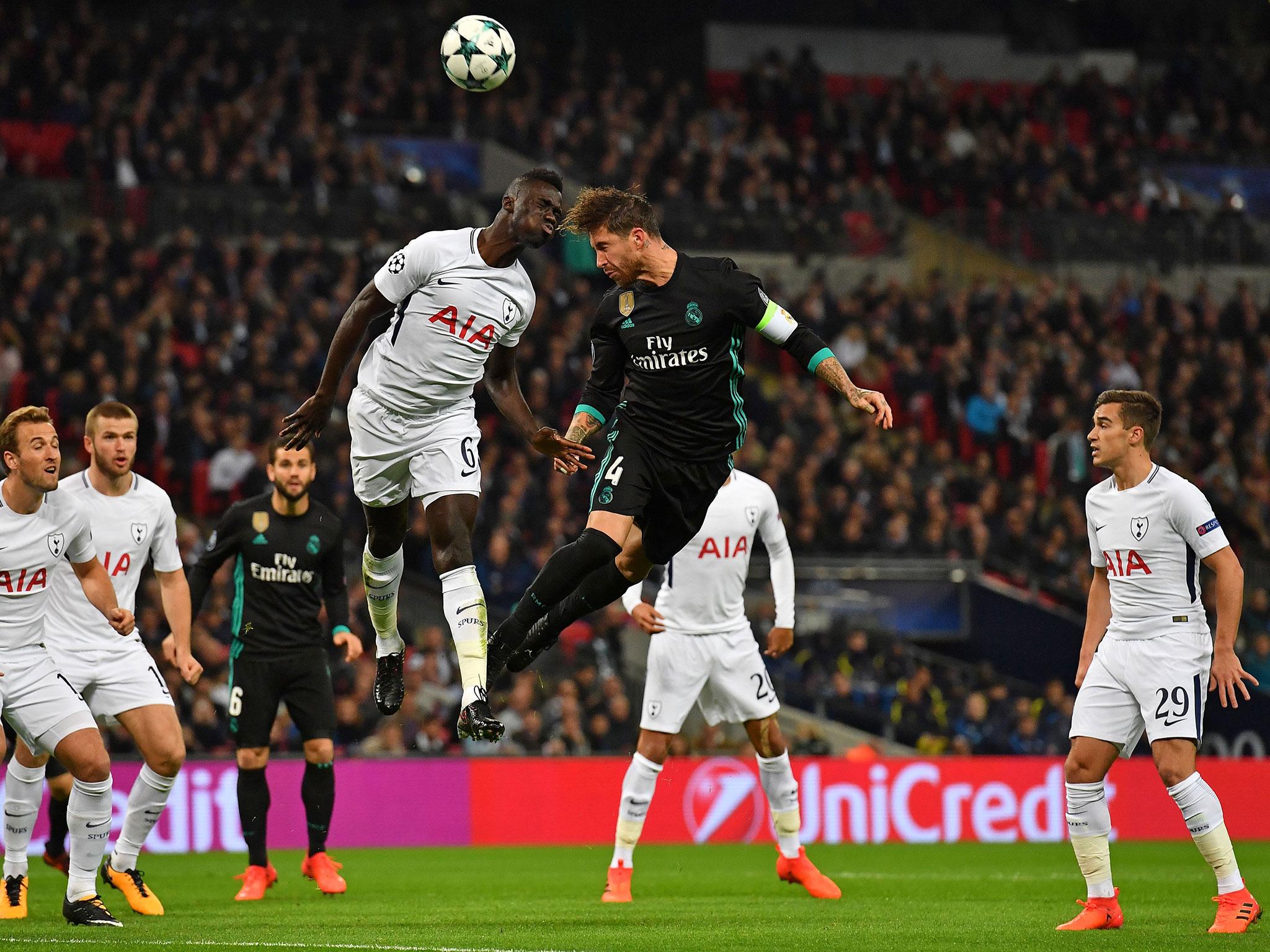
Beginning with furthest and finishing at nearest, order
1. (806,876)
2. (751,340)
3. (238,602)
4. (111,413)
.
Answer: (751,340), (238,602), (806,876), (111,413)

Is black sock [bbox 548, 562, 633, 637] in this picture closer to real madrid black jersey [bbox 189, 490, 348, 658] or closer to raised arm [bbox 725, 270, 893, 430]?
raised arm [bbox 725, 270, 893, 430]


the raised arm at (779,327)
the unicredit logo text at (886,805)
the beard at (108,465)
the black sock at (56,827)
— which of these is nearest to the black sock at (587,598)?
the raised arm at (779,327)

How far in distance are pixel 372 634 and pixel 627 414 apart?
29.4 ft

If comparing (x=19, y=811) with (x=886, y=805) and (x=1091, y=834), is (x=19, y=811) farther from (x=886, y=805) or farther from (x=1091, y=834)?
(x=886, y=805)

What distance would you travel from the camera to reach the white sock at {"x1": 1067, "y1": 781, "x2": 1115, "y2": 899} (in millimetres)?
8656

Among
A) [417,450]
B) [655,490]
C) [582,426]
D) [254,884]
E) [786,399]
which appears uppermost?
[786,399]

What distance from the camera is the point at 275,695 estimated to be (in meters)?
10.7

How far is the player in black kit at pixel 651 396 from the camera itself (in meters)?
7.94

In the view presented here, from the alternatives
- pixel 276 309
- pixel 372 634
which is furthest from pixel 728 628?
pixel 276 309

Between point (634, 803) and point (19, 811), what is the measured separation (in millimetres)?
3566

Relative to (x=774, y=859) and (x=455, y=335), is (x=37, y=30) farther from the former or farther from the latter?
(x=455, y=335)

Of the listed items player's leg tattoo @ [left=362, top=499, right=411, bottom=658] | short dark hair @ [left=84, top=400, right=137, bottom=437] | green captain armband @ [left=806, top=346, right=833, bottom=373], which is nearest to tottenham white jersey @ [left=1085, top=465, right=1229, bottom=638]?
green captain armband @ [left=806, top=346, right=833, bottom=373]

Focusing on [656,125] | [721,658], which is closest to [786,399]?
[656,125]

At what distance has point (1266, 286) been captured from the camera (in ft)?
81.9
